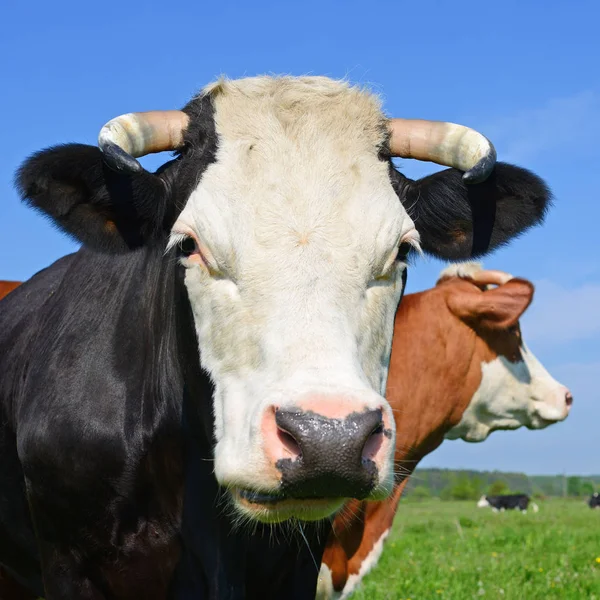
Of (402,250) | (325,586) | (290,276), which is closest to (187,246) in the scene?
(290,276)

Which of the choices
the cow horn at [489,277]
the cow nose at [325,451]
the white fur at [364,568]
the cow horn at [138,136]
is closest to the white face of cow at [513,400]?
the cow horn at [489,277]

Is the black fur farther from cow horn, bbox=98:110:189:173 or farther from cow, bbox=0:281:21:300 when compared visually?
cow horn, bbox=98:110:189:173

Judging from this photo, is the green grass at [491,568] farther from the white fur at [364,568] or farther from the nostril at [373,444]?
the nostril at [373,444]

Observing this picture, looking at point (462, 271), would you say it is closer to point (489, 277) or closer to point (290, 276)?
point (489, 277)

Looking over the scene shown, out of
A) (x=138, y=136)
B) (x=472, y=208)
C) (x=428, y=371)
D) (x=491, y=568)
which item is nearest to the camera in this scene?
(x=138, y=136)

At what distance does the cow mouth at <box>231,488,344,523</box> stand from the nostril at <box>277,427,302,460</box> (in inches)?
8.3

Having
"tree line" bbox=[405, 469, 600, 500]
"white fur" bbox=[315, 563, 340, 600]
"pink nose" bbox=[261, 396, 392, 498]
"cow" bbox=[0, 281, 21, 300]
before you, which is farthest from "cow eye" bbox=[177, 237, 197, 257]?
"tree line" bbox=[405, 469, 600, 500]

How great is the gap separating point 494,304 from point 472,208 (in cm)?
418

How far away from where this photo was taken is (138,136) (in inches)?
157

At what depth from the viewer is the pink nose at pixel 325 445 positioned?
9.43 feet

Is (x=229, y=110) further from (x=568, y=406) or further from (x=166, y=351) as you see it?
(x=568, y=406)

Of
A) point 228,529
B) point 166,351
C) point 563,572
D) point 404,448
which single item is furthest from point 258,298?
point 563,572

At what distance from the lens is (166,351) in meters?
4.36

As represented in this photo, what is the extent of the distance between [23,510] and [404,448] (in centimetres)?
434
